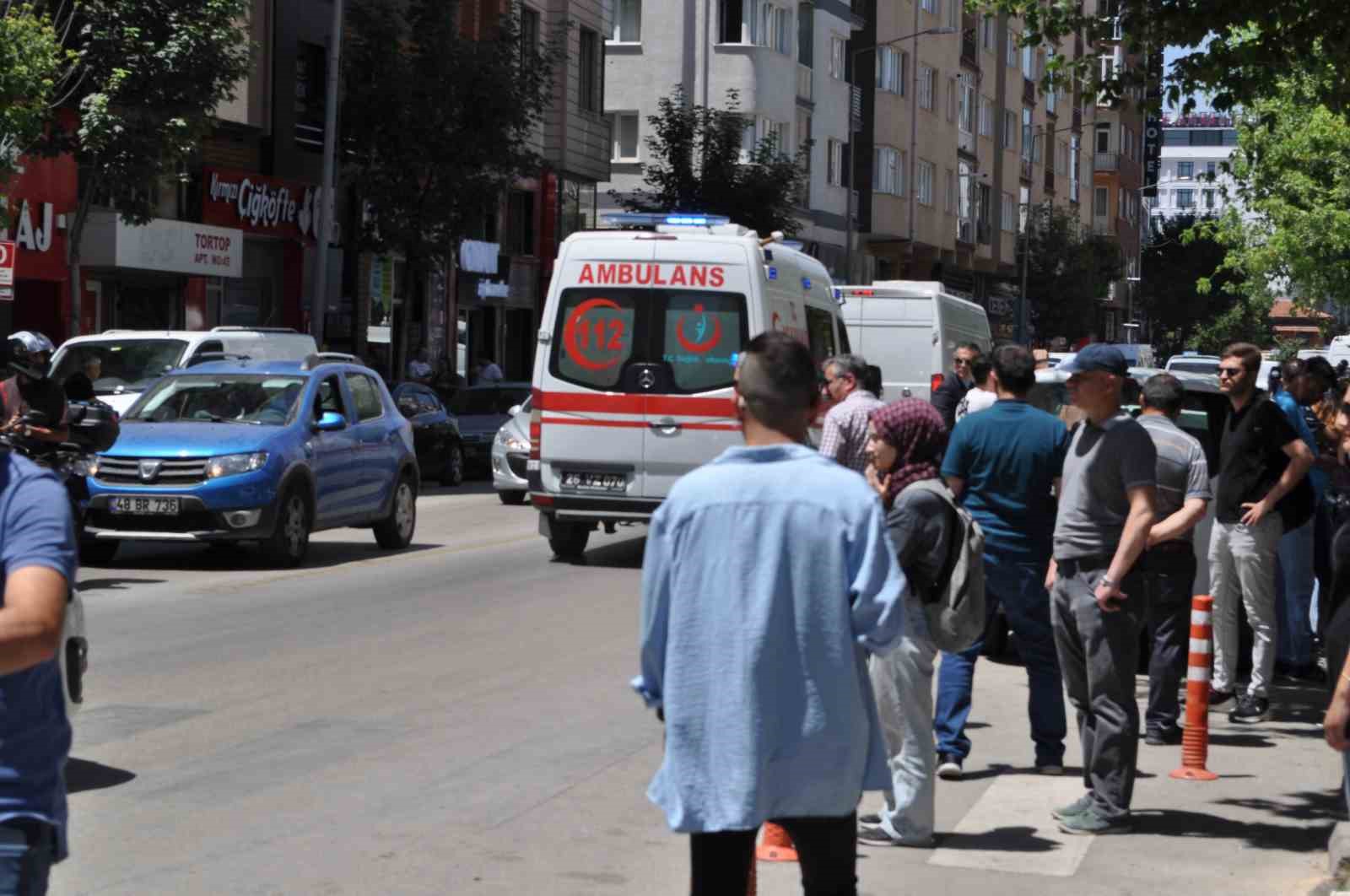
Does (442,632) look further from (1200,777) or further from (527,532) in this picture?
(527,532)

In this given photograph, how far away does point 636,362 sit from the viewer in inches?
720

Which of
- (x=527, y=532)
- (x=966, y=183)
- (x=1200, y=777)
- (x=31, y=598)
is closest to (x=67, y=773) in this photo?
(x=1200, y=777)

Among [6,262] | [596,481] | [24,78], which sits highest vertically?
[24,78]

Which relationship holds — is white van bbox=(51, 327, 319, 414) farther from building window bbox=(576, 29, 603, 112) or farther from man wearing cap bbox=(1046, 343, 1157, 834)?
building window bbox=(576, 29, 603, 112)

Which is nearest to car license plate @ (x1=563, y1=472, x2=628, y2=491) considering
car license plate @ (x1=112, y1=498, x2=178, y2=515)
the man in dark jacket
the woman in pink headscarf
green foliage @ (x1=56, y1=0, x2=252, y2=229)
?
the man in dark jacket

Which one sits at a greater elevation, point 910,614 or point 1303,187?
point 1303,187

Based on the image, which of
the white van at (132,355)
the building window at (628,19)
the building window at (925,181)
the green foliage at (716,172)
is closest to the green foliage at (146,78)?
the white van at (132,355)

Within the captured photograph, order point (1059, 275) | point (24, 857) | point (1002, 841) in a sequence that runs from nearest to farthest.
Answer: point (24, 857), point (1002, 841), point (1059, 275)

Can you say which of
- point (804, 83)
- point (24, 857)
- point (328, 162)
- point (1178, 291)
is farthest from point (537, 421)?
point (1178, 291)

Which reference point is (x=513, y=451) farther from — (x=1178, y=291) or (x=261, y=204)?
(x=1178, y=291)

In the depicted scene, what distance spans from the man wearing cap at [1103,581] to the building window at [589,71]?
138 feet

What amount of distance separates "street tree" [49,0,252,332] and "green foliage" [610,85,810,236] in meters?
22.5

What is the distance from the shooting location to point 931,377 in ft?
95.0

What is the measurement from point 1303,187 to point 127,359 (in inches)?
986
